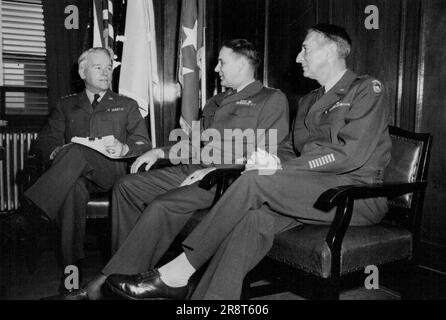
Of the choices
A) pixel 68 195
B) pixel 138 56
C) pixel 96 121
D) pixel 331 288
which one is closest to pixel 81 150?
pixel 68 195

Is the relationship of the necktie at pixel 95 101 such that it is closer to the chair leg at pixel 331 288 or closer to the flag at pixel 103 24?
the flag at pixel 103 24

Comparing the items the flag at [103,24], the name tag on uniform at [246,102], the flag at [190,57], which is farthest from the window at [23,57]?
the name tag on uniform at [246,102]

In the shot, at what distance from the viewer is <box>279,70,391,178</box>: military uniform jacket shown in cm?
175

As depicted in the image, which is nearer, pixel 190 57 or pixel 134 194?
pixel 134 194

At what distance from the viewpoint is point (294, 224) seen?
1770 millimetres

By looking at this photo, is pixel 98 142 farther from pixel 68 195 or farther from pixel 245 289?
pixel 245 289

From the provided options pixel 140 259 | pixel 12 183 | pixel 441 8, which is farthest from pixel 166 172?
pixel 12 183

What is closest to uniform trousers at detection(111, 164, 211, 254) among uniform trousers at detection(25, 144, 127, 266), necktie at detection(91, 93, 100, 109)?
uniform trousers at detection(25, 144, 127, 266)

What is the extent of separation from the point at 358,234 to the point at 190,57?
2.25 meters

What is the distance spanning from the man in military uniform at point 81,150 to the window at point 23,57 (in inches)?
51.3

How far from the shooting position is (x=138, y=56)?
3477 millimetres

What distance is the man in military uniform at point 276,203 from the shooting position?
1637 millimetres

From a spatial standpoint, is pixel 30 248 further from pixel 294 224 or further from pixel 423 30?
pixel 423 30

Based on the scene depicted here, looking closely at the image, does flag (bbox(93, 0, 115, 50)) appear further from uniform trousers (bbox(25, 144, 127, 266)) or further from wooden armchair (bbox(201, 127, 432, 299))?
wooden armchair (bbox(201, 127, 432, 299))
